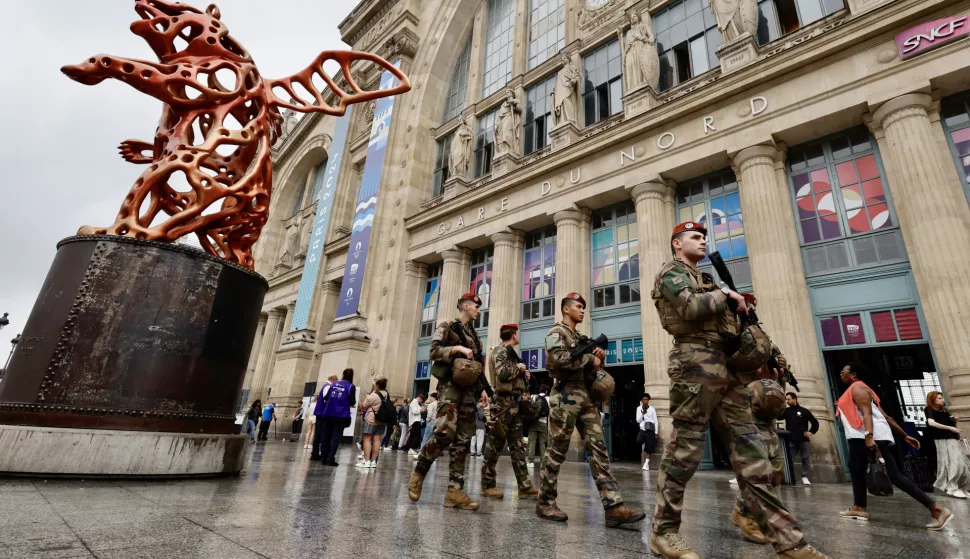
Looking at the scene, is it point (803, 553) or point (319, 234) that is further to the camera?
point (319, 234)

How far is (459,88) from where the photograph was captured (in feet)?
78.6

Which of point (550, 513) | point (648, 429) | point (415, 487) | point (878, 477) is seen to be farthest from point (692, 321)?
point (648, 429)

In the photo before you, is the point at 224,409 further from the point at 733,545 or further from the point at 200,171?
the point at 733,545

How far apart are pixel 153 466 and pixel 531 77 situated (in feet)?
62.1

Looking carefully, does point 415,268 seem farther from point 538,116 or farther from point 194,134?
point 194,134

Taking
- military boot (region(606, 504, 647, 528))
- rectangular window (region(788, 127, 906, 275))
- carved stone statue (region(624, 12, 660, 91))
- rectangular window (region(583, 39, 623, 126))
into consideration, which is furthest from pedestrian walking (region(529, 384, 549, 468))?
rectangular window (region(583, 39, 623, 126))

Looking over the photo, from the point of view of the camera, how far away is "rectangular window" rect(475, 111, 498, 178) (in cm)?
2045

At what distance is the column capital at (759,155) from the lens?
11.3 metres

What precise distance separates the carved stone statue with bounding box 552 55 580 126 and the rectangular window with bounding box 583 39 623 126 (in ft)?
1.95

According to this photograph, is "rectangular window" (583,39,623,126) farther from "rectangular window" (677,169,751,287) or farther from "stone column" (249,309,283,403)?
"stone column" (249,309,283,403)

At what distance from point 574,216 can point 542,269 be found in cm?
250

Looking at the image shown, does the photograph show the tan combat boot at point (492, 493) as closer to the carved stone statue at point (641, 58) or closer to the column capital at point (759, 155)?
the column capital at point (759, 155)

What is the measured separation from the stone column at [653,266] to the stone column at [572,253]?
193cm

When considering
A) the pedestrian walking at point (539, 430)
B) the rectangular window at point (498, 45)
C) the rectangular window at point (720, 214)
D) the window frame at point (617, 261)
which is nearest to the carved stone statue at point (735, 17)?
the rectangular window at point (720, 214)
